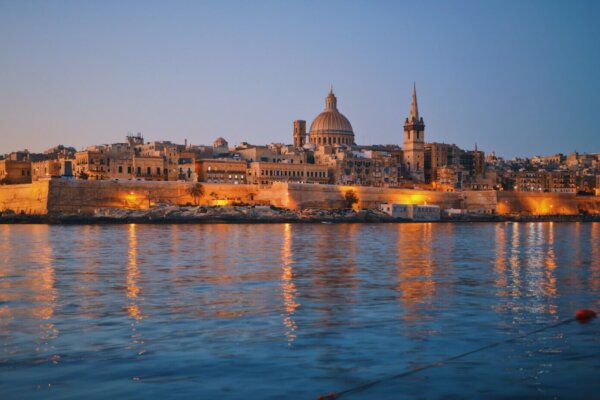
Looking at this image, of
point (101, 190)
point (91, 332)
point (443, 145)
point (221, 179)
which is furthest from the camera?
point (443, 145)

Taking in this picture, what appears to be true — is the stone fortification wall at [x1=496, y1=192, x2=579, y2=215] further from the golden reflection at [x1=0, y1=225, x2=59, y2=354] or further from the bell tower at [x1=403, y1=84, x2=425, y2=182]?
the golden reflection at [x1=0, y1=225, x2=59, y2=354]

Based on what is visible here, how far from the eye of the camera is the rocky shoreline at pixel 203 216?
→ 48375 millimetres

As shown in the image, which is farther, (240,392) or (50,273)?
(50,273)

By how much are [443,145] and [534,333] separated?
233ft

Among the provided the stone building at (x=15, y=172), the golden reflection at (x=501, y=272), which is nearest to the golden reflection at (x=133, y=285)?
the golden reflection at (x=501, y=272)

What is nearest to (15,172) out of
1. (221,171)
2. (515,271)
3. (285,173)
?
(221,171)

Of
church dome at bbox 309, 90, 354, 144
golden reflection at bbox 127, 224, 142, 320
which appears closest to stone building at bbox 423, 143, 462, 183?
church dome at bbox 309, 90, 354, 144

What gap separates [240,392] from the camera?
684 centimetres

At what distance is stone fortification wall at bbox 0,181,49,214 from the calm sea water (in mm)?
31652

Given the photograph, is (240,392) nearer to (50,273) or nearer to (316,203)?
(50,273)

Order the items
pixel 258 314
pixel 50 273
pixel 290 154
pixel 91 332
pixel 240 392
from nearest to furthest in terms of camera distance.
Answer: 1. pixel 240 392
2. pixel 91 332
3. pixel 258 314
4. pixel 50 273
5. pixel 290 154

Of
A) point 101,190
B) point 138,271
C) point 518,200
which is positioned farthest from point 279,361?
point 518,200

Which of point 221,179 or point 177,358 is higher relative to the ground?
point 221,179

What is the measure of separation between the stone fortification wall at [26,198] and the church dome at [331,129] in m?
41.1
